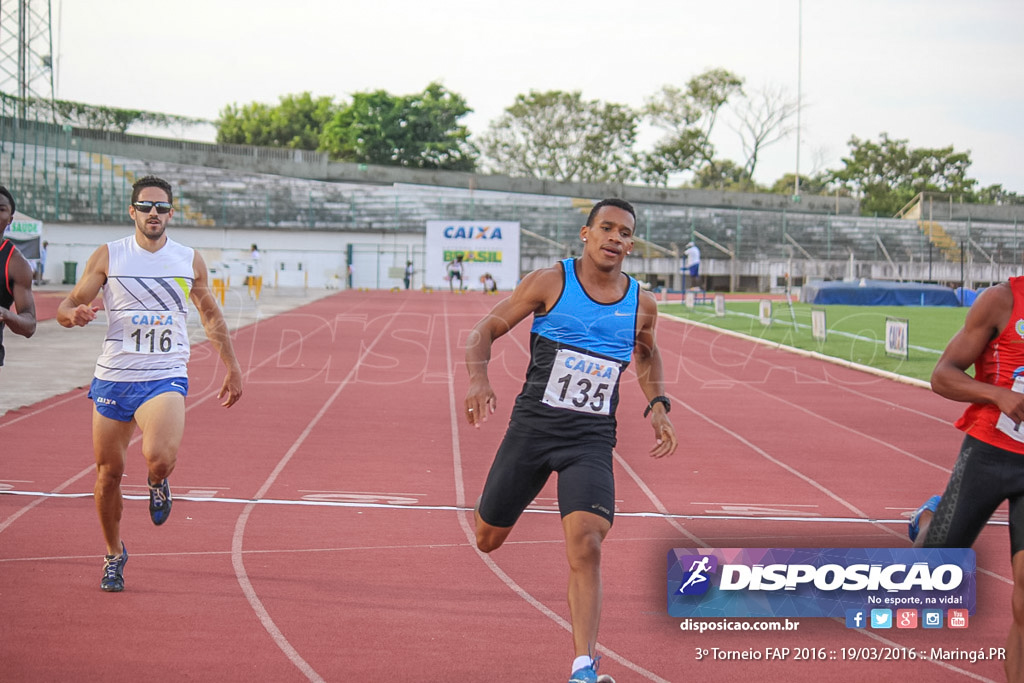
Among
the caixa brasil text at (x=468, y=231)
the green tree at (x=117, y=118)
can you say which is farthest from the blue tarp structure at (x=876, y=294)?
the green tree at (x=117, y=118)

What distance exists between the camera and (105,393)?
565 centimetres

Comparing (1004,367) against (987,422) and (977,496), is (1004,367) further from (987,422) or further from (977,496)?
(977,496)

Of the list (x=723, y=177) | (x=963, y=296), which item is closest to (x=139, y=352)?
(x=963, y=296)

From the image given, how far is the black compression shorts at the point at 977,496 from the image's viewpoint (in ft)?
13.6

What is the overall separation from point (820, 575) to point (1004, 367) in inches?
41.1

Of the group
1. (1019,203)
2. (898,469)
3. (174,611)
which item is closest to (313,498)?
(174,611)

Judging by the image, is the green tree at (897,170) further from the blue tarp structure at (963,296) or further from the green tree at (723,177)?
the blue tarp structure at (963,296)

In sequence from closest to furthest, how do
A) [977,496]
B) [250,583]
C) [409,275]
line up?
1. [977,496]
2. [250,583]
3. [409,275]

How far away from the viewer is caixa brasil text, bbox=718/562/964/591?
4.29 meters

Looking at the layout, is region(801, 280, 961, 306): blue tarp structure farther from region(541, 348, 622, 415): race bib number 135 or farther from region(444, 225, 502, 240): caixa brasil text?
region(541, 348, 622, 415): race bib number 135

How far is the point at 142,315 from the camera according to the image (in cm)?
573

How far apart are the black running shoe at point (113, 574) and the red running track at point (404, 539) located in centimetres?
6

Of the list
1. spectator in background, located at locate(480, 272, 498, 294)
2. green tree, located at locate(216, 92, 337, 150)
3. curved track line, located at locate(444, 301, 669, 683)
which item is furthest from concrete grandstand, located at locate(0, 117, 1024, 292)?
curved track line, located at locate(444, 301, 669, 683)

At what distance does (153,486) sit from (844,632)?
3.51 meters
